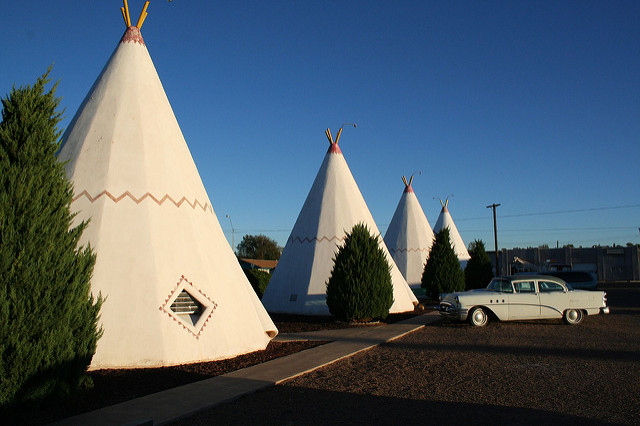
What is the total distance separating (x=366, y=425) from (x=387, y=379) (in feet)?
6.27

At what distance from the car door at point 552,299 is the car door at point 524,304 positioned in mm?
155

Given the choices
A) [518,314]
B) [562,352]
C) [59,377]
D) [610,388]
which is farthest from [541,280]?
[59,377]

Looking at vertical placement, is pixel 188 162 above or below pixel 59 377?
above

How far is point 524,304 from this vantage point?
12.0 meters

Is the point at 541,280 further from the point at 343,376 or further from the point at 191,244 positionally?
the point at 191,244

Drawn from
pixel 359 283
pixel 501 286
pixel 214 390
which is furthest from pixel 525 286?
pixel 214 390

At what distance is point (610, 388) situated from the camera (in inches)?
223

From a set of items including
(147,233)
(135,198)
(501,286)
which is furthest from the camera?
(501,286)

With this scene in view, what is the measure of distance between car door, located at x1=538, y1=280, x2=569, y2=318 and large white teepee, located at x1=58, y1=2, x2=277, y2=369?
7.04 metres

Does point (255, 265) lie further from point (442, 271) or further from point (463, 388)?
point (463, 388)

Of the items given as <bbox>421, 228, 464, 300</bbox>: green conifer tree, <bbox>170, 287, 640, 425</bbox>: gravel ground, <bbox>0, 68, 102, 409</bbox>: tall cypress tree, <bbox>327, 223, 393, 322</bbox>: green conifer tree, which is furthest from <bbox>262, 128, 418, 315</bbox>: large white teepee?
<bbox>0, 68, 102, 409</bbox>: tall cypress tree

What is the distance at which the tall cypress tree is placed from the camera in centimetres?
A: 453

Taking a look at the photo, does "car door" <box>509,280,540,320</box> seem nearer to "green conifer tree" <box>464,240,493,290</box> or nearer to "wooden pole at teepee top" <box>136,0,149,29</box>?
"wooden pole at teepee top" <box>136,0,149,29</box>

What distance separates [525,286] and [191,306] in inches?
327
